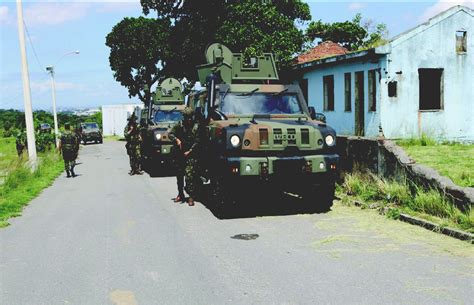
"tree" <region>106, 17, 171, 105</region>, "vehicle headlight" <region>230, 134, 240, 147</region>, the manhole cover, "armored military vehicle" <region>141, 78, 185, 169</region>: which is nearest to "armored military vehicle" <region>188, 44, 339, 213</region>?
"vehicle headlight" <region>230, 134, 240, 147</region>

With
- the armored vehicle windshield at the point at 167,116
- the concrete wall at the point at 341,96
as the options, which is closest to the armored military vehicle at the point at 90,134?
the concrete wall at the point at 341,96

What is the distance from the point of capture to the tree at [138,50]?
4025 cm

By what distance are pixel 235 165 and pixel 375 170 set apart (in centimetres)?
312

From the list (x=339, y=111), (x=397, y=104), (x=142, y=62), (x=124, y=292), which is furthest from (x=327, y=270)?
(x=142, y=62)

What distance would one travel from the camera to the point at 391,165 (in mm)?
9289

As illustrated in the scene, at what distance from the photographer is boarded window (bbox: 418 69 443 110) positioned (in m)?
19.8

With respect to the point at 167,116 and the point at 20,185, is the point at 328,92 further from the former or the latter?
the point at 20,185

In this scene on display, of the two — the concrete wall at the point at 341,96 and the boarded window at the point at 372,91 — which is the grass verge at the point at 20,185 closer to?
the concrete wall at the point at 341,96

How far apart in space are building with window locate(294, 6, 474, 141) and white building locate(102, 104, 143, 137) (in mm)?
40823

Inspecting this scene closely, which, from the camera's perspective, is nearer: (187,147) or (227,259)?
(227,259)

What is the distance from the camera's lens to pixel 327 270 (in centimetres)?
545

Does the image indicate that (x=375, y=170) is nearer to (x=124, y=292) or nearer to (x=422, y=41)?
(x=124, y=292)

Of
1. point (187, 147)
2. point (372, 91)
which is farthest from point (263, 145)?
point (372, 91)

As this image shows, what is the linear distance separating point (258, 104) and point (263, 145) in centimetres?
159
